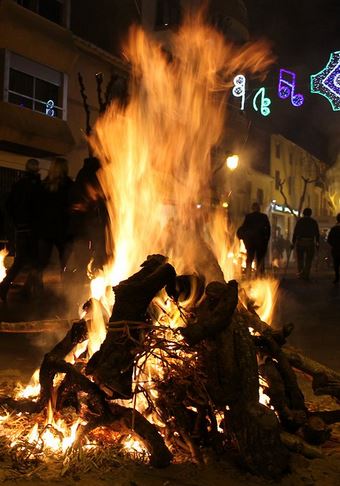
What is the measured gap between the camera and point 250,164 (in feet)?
135

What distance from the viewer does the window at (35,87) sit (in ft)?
58.9

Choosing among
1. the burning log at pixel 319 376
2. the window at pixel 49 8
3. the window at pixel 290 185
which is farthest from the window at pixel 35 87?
the window at pixel 290 185

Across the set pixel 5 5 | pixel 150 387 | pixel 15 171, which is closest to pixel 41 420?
pixel 150 387

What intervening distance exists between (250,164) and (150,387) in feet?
128

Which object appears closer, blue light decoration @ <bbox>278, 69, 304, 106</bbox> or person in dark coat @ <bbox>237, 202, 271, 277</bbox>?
person in dark coat @ <bbox>237, 202, 271, 277</bbox>

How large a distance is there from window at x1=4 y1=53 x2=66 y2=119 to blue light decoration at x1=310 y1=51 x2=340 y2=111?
950cm

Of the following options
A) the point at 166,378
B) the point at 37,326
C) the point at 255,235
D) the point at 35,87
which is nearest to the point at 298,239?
the point at 255,235

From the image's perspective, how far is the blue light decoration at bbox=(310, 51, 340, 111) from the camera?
1362 cm

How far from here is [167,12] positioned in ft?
88.3

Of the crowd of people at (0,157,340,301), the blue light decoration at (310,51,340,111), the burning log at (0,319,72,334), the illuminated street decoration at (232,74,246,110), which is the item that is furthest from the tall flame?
the illuminated street decoration at (232,74,246,110)

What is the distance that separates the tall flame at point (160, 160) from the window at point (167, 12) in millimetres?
22376

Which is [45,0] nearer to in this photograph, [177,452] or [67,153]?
[67,153]

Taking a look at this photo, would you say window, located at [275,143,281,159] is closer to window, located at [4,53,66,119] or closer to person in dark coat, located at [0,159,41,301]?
window, located at [4,53,66,119]

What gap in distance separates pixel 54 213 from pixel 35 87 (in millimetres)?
11833
